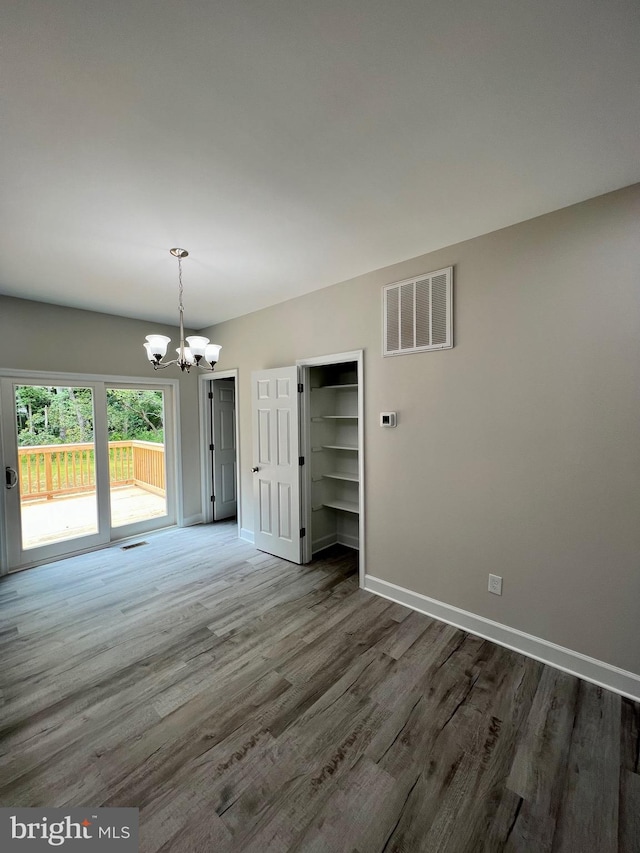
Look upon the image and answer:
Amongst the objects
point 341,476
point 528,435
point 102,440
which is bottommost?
point 341,476

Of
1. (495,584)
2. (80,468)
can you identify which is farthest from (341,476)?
(80,468)

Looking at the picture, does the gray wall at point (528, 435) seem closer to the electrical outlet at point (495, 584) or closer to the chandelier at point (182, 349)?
the electrical outlet at point (495, 584)

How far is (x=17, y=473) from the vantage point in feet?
11.7

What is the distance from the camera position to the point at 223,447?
207 inches

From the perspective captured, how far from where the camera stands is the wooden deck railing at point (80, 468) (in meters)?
3.73

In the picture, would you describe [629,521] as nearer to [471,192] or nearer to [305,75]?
[471,192]

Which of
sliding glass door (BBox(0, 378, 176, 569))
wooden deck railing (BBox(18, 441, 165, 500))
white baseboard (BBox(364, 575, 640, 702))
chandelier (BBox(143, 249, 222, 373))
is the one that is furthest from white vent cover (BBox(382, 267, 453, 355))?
wooden deck railing (BBox(18, 441, 165, 500))

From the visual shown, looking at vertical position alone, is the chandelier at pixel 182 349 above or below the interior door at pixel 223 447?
above

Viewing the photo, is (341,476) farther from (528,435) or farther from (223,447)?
(223,447)

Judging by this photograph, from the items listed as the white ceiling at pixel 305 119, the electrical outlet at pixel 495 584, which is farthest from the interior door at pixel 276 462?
the electrical outlet at pixel 495 584

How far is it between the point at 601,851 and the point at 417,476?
195 centimetres

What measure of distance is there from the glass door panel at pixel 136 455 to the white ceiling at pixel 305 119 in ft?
7.22

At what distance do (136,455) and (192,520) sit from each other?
1244mm

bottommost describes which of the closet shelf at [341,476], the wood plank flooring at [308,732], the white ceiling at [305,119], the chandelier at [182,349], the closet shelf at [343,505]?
the wood plank flooring at [308,732]
